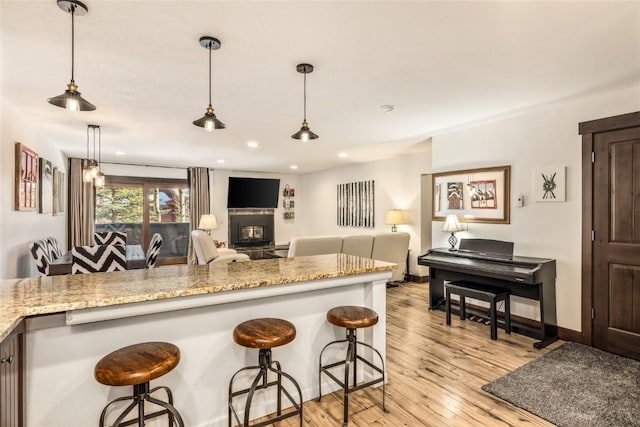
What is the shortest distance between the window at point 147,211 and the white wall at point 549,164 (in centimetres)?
678

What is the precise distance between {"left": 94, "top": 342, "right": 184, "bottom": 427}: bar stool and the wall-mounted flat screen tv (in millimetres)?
7163

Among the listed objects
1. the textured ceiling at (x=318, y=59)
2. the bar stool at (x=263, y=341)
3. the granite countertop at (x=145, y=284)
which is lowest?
the bar stool at (x=263, y=341)

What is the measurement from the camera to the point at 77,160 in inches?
273

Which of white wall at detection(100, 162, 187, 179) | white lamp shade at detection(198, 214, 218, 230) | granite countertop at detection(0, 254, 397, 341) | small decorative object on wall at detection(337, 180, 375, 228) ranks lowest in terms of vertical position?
granite countertop at detection(0, 254, 397, 341)

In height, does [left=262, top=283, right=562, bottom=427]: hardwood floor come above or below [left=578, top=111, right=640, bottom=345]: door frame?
below

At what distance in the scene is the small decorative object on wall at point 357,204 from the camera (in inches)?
285

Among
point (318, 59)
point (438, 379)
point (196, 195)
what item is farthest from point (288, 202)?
point (438, 379)

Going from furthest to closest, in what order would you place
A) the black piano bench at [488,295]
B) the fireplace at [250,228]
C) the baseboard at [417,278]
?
the fireplace at [250,228] < the baseboard at [417,278] < the black piano bench at [488,295]

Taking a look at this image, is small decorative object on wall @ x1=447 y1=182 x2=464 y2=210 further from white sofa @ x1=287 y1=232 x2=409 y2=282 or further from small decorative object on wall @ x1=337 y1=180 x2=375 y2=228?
small decorative object on wall @ x1=337 y1=180 x2=375 y2=228

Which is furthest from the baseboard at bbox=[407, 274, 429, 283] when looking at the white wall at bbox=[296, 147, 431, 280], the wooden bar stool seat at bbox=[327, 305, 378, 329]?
the wooden bar stool seat at bbox=[327, 305, 378, 329]

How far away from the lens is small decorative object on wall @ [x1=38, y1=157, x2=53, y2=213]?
425 centimetres

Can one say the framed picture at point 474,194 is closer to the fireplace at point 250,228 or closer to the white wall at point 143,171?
the fireplace at point 250,228

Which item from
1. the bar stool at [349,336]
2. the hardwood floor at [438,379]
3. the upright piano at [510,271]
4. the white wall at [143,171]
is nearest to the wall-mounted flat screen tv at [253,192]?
the white wall at [143,171]

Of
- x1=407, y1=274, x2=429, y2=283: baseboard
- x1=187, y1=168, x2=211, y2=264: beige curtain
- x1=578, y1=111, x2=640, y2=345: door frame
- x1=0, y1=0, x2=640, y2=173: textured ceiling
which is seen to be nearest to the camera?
x1=0, y1=0, x2=640, y2=173: textured ceiling
